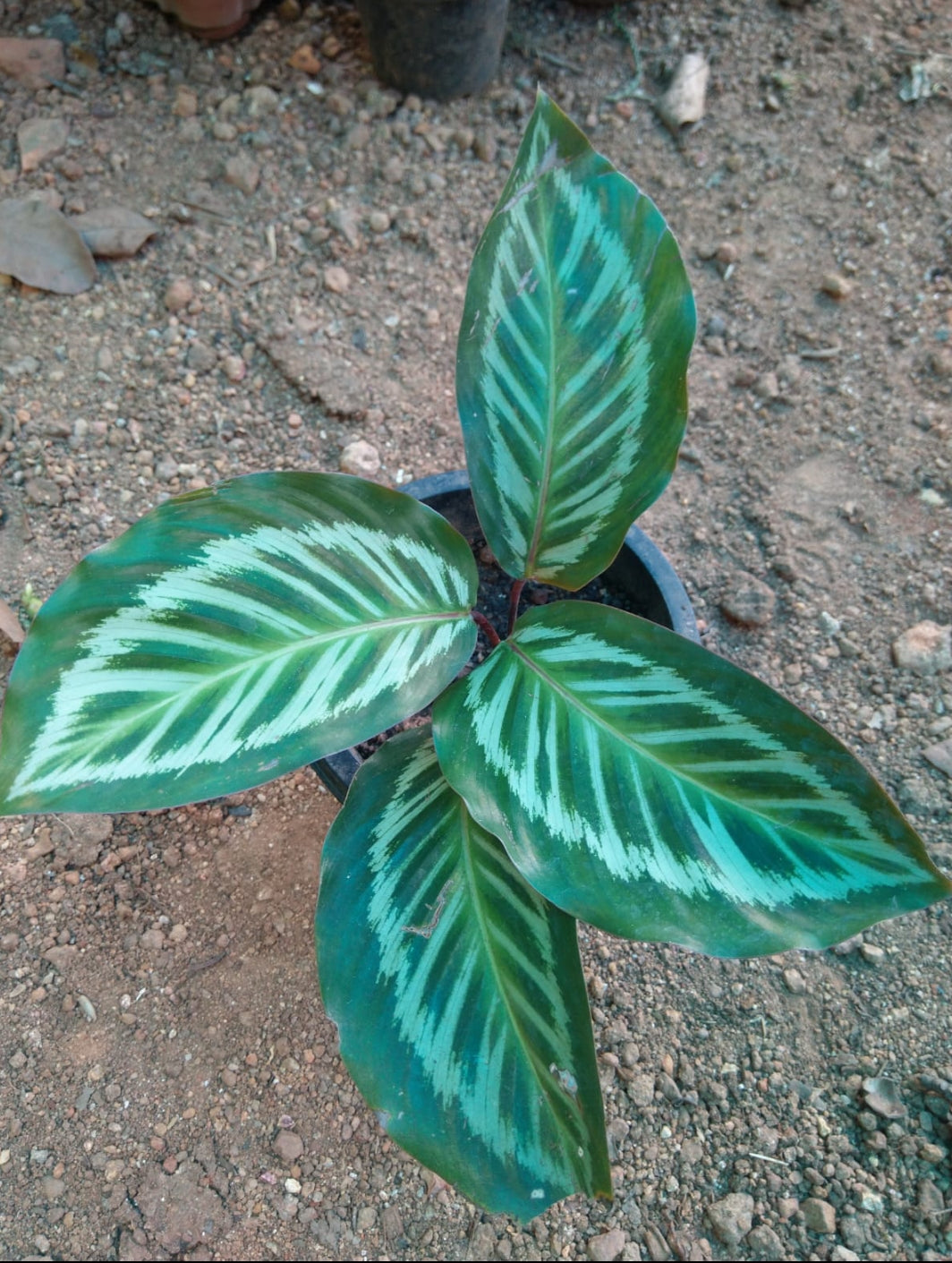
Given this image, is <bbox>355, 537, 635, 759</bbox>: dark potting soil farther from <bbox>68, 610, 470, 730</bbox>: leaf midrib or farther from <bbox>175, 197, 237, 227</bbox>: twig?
<bbox>175, 197, 237, 227</bbox>: twig

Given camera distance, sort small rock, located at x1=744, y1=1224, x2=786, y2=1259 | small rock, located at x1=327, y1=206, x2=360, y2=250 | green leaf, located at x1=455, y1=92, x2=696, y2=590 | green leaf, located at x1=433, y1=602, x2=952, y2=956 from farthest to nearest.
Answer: small rock, located at x1=327, y1=206, x2=360, y2=250, small rock, located at x1=744, y1=1224, x2=786, y2=1259, green leaf, located at x1=455, y1=92, x2=696, y2=590, green leaf, located at x1=433, y1=602, x2=952, y2=956

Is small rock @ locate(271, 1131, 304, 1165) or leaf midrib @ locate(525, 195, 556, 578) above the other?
leaf midrib @ locate(525, 195, 556, 578)

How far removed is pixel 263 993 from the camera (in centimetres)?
119

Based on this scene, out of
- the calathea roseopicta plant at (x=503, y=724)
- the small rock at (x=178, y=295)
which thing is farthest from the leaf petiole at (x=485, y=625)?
the small rock at (x=178, y=295)

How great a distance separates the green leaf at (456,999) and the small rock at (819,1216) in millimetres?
407

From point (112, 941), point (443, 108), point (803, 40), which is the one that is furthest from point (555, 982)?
point (803, 40)

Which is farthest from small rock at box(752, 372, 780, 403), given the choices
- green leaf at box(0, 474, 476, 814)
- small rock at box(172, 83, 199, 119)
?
small rock at box(172, 83, 199, 119)

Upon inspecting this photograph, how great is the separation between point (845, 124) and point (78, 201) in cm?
153

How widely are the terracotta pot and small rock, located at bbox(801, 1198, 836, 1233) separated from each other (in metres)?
2.22

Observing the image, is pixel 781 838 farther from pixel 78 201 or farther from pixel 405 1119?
pixel 78 201

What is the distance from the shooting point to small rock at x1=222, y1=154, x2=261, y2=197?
1.79 meters

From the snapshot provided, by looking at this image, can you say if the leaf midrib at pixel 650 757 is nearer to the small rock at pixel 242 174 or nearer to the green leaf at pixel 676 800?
the green leaf at pixel 676 800

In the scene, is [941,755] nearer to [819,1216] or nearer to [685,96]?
[819,1216]

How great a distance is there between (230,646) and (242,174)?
130 cm
